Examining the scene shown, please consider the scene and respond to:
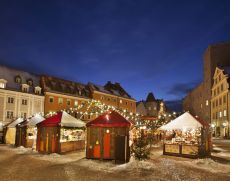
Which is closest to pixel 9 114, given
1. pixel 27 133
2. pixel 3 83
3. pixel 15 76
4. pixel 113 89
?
pixel 3 83

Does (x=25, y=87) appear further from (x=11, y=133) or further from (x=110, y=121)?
(x=110, y=121)

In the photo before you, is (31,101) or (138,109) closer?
(31,101)

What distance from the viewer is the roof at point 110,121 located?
16.5 metres

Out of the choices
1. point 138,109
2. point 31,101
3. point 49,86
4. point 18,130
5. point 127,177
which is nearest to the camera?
point 127,177

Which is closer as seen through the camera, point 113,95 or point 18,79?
point 18,79

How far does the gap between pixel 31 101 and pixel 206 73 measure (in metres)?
40.5

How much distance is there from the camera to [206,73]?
2365 inches

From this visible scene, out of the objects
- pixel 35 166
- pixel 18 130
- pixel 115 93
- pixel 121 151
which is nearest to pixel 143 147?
pixel 121 151

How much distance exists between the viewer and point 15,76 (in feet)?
141

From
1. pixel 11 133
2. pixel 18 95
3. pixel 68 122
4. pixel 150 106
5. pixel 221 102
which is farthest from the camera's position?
pixel 150 106

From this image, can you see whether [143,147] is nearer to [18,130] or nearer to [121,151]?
[121,151]

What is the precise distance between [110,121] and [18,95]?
95.6 ft

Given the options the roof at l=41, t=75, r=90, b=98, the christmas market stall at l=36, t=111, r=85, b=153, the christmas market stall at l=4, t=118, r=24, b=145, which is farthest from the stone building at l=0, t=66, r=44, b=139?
the christmas market stall at l=36, t=111, r=85, b=153

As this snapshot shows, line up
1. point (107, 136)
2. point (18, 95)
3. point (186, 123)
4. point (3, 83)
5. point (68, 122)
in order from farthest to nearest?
point (18, 95) → point (3, 83) → point (68, 122) → point (186, 123) → point (107, 136)
